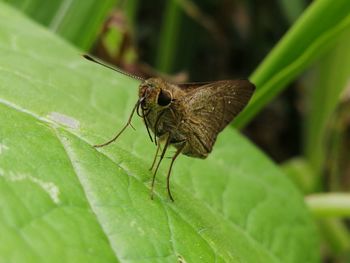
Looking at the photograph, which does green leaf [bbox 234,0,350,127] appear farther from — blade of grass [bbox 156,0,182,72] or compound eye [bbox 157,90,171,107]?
blade of grass [bbox 156,0,182,72]

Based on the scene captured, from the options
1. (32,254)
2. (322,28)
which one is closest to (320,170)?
(322,28)

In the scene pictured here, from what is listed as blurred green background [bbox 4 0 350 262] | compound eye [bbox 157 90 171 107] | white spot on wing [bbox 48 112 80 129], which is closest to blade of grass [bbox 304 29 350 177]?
blurred green background [bbox 4 0 350 262]

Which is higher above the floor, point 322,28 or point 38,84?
point 322,28

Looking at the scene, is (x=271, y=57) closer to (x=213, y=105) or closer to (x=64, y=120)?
(x=213, y=105)

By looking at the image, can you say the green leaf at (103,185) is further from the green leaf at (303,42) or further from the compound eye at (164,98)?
the green leaf at (303,42)

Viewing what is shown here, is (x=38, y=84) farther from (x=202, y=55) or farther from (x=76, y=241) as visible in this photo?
(x=202, y=55)

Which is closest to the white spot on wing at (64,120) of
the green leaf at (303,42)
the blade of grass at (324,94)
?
the green leaf at (303,42)

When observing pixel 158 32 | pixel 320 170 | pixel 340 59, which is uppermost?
pixel 340 59
